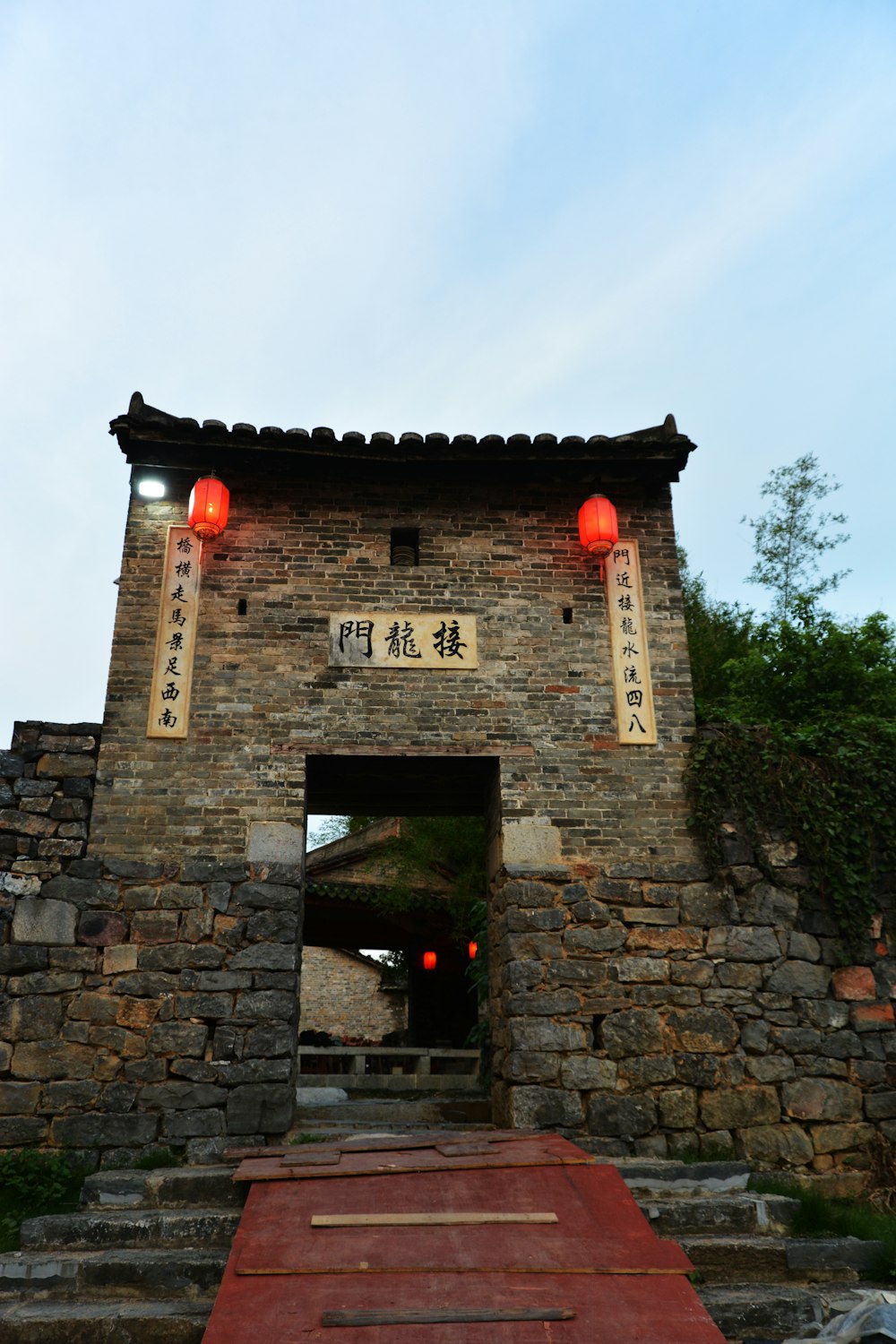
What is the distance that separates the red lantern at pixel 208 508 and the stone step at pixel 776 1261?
5763 millimetres

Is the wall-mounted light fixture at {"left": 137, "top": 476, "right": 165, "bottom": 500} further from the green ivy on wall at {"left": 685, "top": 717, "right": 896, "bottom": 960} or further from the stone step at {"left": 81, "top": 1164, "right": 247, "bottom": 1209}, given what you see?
the stone step at {"left": 81, "top": 1164, "right": 247, "bottom": 1209}

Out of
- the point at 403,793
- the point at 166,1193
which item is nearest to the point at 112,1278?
the point at 166,1193

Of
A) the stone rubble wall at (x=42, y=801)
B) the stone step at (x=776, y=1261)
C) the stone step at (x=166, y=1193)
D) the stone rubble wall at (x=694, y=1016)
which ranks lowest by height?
the stone step at (x=776, y=1261)

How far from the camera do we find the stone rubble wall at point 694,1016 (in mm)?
6312

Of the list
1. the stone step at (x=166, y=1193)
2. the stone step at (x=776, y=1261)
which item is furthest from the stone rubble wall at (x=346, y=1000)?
the stone step at (x=776, y=1261)

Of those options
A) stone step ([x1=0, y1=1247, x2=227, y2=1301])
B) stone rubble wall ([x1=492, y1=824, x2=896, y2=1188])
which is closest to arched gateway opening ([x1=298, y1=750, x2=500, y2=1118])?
stone rubble wall ([x1=492, y1=824, x2=896, y2=1188])

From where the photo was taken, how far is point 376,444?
7789mm

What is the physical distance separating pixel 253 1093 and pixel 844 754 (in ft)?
16.4

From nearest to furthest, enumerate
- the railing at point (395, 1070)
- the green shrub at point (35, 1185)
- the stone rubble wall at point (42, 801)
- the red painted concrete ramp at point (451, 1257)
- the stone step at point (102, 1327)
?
the red painted concrete ramp at point (451, 1257) → the stone step at point (102, 1327) → the green shrub at point (35, 1185) → the stone rubble wall at point (42, 801) → the railing at point (395, 1070)

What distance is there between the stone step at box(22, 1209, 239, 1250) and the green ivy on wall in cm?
410

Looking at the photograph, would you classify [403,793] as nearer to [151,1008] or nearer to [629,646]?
[629,646]

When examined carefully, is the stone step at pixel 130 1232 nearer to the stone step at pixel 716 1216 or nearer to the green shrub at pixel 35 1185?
the green shrub at pixel 35 1185

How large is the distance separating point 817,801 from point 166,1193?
517 cm

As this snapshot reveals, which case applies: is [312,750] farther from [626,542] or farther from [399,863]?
[399,863]
